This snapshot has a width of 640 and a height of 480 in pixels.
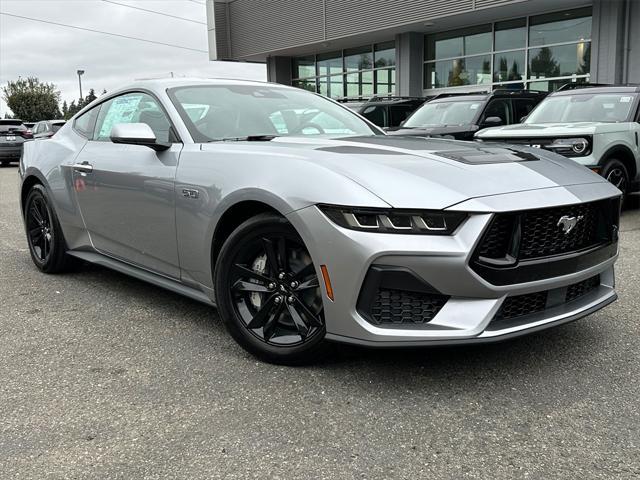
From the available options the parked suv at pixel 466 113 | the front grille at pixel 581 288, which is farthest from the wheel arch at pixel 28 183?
the parked suv at pixel 466 113

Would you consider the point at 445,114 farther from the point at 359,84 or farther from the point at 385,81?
the point at 359,84

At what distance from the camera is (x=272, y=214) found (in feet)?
9.73

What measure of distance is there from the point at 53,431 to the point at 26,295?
2300mm

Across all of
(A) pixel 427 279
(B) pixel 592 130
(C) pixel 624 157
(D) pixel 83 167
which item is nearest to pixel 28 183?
(D) pixel 83 167

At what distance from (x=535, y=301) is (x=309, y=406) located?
1097 mm

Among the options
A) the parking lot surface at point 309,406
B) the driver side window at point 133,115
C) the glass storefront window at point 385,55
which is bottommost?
the parking lot surface at point 309,406

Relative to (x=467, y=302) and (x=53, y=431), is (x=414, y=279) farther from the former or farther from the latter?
(x=53, y=431)

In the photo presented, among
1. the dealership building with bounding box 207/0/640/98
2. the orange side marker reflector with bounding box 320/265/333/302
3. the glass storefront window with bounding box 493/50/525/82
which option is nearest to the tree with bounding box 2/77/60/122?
the dealership building with bounding box 207/0/640/98

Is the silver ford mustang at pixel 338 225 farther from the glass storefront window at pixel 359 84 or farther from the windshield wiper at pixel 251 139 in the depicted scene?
the glass storefront window at pixel 359 84

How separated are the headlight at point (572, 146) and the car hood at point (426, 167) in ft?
13.1

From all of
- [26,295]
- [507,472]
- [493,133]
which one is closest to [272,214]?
[507,472]

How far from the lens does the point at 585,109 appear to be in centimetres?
838

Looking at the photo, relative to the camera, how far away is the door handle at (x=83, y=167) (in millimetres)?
4254

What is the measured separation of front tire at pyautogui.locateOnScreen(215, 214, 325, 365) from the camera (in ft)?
9.58
